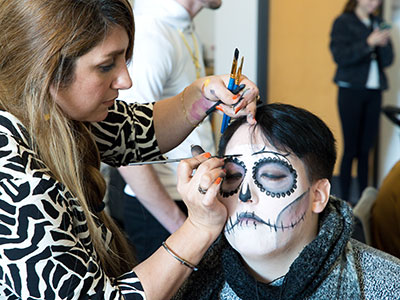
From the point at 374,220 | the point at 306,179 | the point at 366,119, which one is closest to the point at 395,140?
the point at 366,119

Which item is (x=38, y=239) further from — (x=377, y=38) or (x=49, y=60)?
(x=377, y=38)

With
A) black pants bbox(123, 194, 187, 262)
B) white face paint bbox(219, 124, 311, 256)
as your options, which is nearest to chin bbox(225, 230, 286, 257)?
white face paint bbox(219, 124, 311, 256)

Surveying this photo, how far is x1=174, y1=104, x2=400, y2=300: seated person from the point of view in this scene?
1044 mm

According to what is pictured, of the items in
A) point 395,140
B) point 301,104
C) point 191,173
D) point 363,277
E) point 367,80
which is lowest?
point 395,140

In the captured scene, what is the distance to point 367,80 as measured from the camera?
325cm

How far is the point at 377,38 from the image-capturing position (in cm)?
318

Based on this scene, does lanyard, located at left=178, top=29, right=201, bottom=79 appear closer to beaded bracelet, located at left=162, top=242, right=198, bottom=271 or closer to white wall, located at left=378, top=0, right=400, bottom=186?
beaded bracelet, located at left=162, top=242, right=198, bottom=271

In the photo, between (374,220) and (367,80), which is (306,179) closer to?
(374,220)

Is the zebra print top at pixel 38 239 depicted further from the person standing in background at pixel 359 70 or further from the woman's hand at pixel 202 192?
the person standing in background at pixel 359 70

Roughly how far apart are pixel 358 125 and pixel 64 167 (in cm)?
272

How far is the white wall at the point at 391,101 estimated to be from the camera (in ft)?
11.7

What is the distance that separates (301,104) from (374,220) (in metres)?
2.23

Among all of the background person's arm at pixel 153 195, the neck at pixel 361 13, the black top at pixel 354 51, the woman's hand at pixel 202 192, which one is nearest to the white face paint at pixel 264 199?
the woman's hand at pixel 202 192

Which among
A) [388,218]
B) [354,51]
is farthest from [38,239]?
[354,51]
